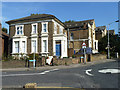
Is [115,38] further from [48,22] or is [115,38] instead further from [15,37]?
[15,37]

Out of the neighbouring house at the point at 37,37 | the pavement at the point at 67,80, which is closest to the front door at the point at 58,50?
the neighbouring house at the point at 37,37

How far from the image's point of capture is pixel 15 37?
864 inches

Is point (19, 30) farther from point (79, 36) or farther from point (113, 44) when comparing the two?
point (113, 44)

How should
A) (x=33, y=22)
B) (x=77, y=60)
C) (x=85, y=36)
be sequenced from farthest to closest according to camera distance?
1. (x=85, y=36)
2. (x=33, y=22)
3. (x=77, y=60)

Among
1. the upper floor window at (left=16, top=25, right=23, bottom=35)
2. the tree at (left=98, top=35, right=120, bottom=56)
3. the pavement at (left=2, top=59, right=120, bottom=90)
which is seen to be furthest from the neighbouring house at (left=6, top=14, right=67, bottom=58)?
the tree at (left=98, top=35, right=120, bottom=56)

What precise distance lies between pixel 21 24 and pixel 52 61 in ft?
36.3

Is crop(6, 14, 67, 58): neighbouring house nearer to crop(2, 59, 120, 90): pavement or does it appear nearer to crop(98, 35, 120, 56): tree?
crop(2, 59, 120, 90): pavement

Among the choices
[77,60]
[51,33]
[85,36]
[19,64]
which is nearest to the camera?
[19,64]

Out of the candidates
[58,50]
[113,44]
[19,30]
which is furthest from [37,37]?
[113,44]

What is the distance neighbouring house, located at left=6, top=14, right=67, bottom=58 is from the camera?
20.5m

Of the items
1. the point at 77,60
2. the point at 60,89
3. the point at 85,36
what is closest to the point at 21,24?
the point at 77,60

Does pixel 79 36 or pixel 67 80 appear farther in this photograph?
pixel 79 36

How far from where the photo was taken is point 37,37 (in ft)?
70.5

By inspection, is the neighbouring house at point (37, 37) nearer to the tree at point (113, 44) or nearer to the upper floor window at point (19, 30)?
the upper floor window at point (19, 30)
